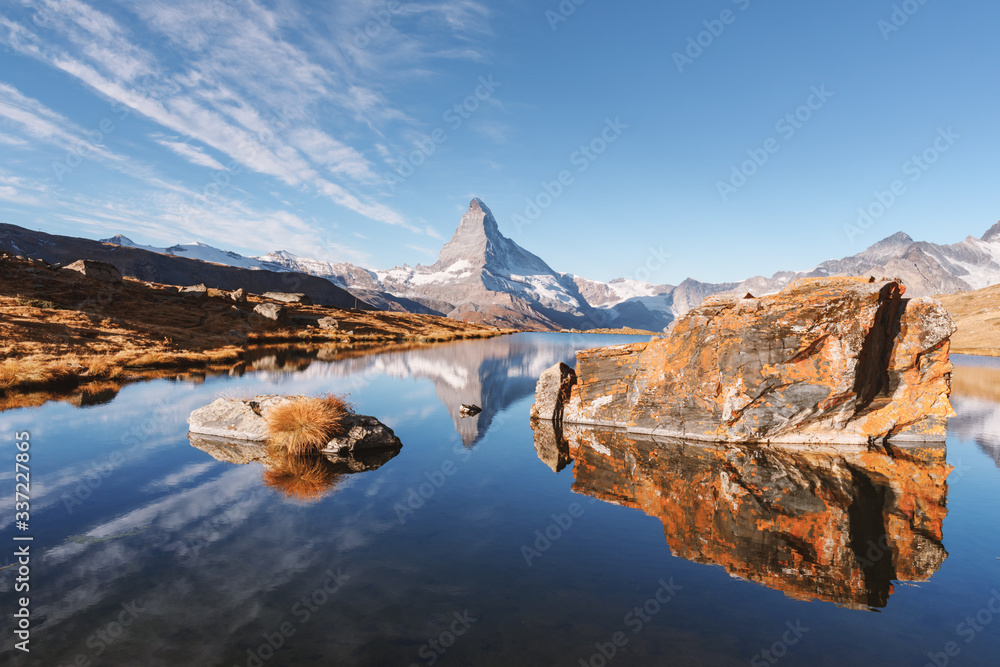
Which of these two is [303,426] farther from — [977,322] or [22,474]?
[977,322]

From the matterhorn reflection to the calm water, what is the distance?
6cm

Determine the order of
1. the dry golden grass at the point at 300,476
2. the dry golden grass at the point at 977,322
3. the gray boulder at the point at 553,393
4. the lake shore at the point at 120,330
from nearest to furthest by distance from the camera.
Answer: the dry golden grass at the point at 300,476 < the gray boulder at the point at 553,393 < the lake shore at the point at 120,330 < the dry golden grass at the point at 977,322

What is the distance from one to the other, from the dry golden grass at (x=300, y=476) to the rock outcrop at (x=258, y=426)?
110 centimetres

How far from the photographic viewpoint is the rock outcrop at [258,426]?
1485 centimetres

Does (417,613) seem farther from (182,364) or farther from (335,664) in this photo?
(182,364)

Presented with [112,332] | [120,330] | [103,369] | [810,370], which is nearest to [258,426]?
[810,370]

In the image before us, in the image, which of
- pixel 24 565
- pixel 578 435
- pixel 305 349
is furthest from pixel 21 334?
pixel 578 435

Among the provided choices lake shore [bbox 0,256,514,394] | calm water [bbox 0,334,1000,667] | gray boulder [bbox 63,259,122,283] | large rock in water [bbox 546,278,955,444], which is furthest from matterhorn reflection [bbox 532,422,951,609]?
gray boulder [bbox 63,259,122,283]

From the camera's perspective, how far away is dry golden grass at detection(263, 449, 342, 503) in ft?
36.0

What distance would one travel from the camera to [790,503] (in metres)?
10.5

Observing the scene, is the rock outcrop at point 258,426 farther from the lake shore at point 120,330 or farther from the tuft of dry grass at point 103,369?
the tuft of dry grass at point 103,369

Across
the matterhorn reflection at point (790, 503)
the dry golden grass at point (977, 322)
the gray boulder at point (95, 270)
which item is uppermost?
the dry golden grass at point (977, 322)

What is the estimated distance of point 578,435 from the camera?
17719 millimetres

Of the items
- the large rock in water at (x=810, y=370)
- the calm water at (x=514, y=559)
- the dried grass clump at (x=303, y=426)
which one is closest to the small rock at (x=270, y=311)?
the calm water at (x=514, y=559)
